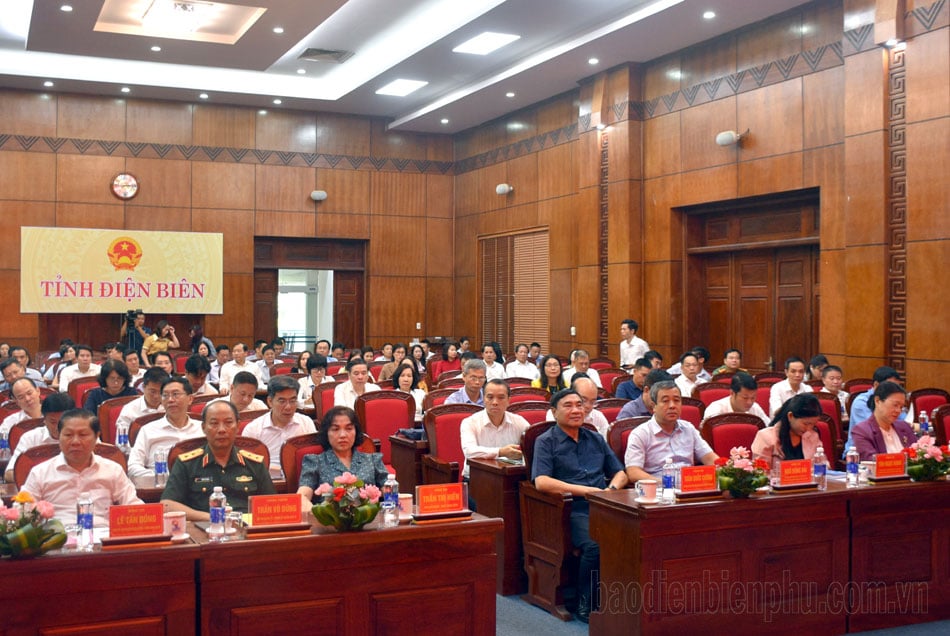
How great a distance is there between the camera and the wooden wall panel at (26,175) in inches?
554

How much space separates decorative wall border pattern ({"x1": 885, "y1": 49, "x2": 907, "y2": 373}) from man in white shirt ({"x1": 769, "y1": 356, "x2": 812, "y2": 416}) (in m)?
1.24

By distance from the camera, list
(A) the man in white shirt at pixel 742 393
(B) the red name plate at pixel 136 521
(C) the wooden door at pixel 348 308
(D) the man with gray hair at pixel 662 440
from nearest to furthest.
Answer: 1. (B) the red name plate at pixel 136 521
2. (D) the man with gray hair at pixel 662 440
3. (A) the man in white shirt at pixel 742 393
4. (C) the wooden door at pixel 348 308

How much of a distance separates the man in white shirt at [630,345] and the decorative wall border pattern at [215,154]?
21.7 feet

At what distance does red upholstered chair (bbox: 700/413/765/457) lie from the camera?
17.3ft

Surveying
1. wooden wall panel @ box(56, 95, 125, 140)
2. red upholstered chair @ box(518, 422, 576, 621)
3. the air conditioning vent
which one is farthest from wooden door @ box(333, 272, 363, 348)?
red upholstered chair @ box(518, 422, 576, 621)

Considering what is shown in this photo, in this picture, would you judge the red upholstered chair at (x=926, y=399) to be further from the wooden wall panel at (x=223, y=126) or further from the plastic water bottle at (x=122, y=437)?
the wooden wall panel at (x=223, y=126)

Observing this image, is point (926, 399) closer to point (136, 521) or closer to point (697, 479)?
point (697, 479)

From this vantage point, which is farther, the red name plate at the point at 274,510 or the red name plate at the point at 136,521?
the red name plate at the point at 274,510

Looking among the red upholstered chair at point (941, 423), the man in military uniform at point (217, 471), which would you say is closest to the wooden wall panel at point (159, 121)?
the man in military uniform at point (217, 471)

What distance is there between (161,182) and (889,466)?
43.2 feet

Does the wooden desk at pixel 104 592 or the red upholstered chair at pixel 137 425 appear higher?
the red upholstered chair at pixel 137 425

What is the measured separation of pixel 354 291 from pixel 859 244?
389 inches

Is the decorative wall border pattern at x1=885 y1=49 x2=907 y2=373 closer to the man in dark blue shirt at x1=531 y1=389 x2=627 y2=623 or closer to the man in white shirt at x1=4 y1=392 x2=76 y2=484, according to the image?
the man in dark blue shirt at x1=531 y1=389 x2=627 y2=623

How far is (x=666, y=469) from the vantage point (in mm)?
3840
